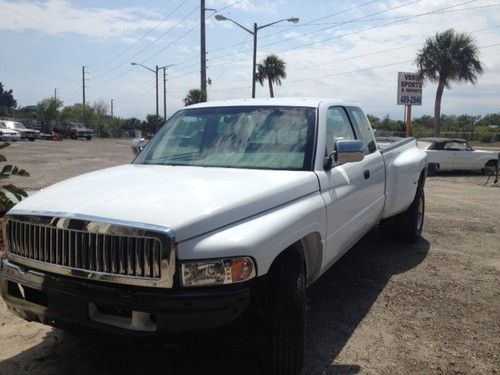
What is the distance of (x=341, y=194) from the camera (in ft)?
13.9

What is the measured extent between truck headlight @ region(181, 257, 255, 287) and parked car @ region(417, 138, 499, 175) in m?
16.8

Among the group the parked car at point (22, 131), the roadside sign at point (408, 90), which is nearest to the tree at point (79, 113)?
the parked car at point (22, 131)

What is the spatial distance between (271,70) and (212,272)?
140ft

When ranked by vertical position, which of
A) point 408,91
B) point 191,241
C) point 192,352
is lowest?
point 192,352

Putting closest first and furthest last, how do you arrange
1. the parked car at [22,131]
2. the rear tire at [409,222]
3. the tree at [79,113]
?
1. the rear tire at [409,222]
2. the parked car at [22,131]
3. the tree at [79,113]

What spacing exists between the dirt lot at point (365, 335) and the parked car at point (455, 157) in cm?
1256

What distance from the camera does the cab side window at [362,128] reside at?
5.41 meters

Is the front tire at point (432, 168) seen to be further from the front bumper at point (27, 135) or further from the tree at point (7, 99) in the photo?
the tree at point (7, 99)

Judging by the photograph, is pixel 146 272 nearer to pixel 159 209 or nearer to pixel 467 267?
pixel 159 209

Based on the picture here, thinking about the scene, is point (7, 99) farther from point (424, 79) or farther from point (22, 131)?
point (424, 79)

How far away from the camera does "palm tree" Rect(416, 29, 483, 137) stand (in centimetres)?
3334

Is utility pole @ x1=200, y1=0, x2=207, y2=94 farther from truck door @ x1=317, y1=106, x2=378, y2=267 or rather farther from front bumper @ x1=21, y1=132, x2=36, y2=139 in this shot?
truck door @ x1=317, y1=106, x2=378, y2=267

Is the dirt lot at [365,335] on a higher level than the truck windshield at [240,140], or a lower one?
lower

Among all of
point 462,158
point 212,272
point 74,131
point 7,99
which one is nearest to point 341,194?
point 212,272
